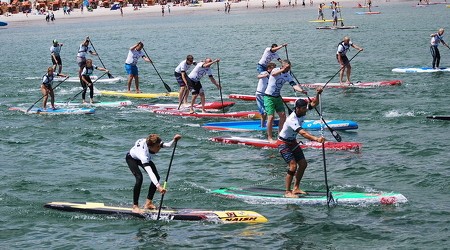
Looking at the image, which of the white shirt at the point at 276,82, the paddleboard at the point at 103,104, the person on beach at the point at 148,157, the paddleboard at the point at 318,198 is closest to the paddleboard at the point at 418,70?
the paddleboard at the point at 103,104

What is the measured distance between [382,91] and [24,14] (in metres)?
96.8

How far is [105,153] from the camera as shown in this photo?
25.1 metres

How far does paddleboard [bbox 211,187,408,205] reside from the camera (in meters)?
18.0

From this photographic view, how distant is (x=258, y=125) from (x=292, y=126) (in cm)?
971

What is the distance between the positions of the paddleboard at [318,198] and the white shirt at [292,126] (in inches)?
59.2

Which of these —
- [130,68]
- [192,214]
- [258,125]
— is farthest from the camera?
[130,68]

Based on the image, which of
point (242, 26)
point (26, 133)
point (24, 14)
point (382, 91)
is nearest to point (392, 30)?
point (242, 26)

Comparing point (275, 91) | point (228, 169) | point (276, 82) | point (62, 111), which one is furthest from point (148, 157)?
point (62, 111)

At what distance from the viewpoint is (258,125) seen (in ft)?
88.7

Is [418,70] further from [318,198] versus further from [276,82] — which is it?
[318,198]

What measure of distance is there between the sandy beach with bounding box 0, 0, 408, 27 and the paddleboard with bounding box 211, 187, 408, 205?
100623 mm

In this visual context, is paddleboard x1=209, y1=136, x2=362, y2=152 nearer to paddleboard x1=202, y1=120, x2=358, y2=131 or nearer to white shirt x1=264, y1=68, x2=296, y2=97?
paddleboard x1=202, y1=120, x2=358, y2=131

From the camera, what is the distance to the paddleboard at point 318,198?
18.0m

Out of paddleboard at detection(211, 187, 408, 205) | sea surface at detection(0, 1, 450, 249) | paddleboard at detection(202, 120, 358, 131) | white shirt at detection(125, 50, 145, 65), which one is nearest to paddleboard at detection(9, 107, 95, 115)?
sea surface at detection(0, 1, 450, 249)
